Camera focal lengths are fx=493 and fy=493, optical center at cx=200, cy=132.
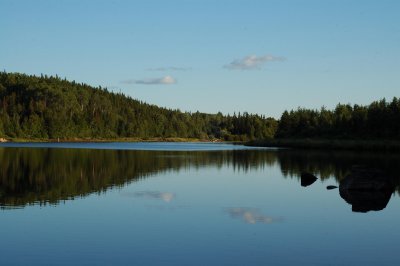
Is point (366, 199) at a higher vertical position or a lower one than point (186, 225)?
higher

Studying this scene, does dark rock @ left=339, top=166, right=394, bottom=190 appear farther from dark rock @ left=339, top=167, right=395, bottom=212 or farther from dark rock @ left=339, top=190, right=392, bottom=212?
dark rock @ left=339, top=190, right=392, bottom=212

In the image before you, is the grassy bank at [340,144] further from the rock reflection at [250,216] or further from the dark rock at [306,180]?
the rock reflection at [250,216]

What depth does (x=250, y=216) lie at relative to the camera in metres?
33.8

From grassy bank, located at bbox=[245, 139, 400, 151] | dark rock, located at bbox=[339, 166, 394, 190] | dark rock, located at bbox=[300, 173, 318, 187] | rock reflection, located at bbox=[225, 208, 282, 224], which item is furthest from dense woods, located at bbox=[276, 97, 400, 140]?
rock reflection, located at bbox=[225, 208, 282, 224]

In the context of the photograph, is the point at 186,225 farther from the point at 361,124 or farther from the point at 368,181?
the point at 361,124

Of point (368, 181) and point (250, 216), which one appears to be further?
point (368, 181)

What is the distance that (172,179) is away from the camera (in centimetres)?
5825

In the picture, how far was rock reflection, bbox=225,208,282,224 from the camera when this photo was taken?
105 feet

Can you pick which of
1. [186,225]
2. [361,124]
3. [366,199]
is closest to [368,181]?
[366,199]

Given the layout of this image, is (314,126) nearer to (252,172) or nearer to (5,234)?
(252,172)

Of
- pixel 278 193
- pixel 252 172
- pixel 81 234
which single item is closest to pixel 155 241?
pixel 81 234

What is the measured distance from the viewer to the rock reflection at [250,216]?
105ft

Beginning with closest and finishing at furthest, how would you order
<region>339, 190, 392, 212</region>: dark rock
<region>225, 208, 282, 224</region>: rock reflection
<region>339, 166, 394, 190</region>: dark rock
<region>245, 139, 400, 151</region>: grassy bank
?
<region>225, 208, 282, 224</region>: rock reflection < <region>339, 190, 392, 212</region>: dark rock < <region>339, 166, 394, 190</region>: dark rock < <region>245, 139, 400, 151</region>: grassy bank

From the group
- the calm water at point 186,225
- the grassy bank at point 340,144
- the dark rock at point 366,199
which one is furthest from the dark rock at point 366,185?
the grassy bank at point 340,144
